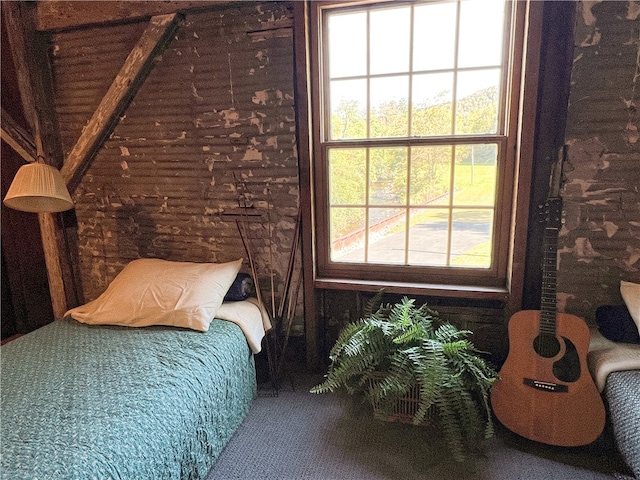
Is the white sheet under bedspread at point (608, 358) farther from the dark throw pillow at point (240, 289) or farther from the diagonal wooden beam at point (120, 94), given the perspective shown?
the diagonal wooden beam at point (120, 94)

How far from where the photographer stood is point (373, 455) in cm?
178

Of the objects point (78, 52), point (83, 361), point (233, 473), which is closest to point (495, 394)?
point (233, 473)

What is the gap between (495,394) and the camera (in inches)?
74.2

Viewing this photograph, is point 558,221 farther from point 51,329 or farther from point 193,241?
point 51,329

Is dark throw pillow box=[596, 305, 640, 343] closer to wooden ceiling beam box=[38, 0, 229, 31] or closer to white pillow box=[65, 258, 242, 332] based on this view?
white pillow box=[65, 258, 242, 332]

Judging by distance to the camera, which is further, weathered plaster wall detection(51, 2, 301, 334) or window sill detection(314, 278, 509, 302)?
weathered plaster wall detection(51, 2, 301, 334)

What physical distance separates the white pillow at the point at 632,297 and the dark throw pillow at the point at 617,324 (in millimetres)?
38

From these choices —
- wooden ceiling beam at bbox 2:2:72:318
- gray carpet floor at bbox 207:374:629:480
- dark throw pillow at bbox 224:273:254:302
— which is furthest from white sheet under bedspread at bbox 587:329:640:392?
wooden ceiling beam at bbox 2:2:72:318

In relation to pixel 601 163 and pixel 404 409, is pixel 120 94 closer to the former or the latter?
pixel 404 409

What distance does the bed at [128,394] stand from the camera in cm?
122

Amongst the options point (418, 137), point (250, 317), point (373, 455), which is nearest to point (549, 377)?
point (373, 455)

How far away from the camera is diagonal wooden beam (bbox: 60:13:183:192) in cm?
229

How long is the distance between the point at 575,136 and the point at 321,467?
2.02 m

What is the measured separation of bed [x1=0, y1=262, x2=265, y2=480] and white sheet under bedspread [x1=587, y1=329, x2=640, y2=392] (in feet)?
5.54
